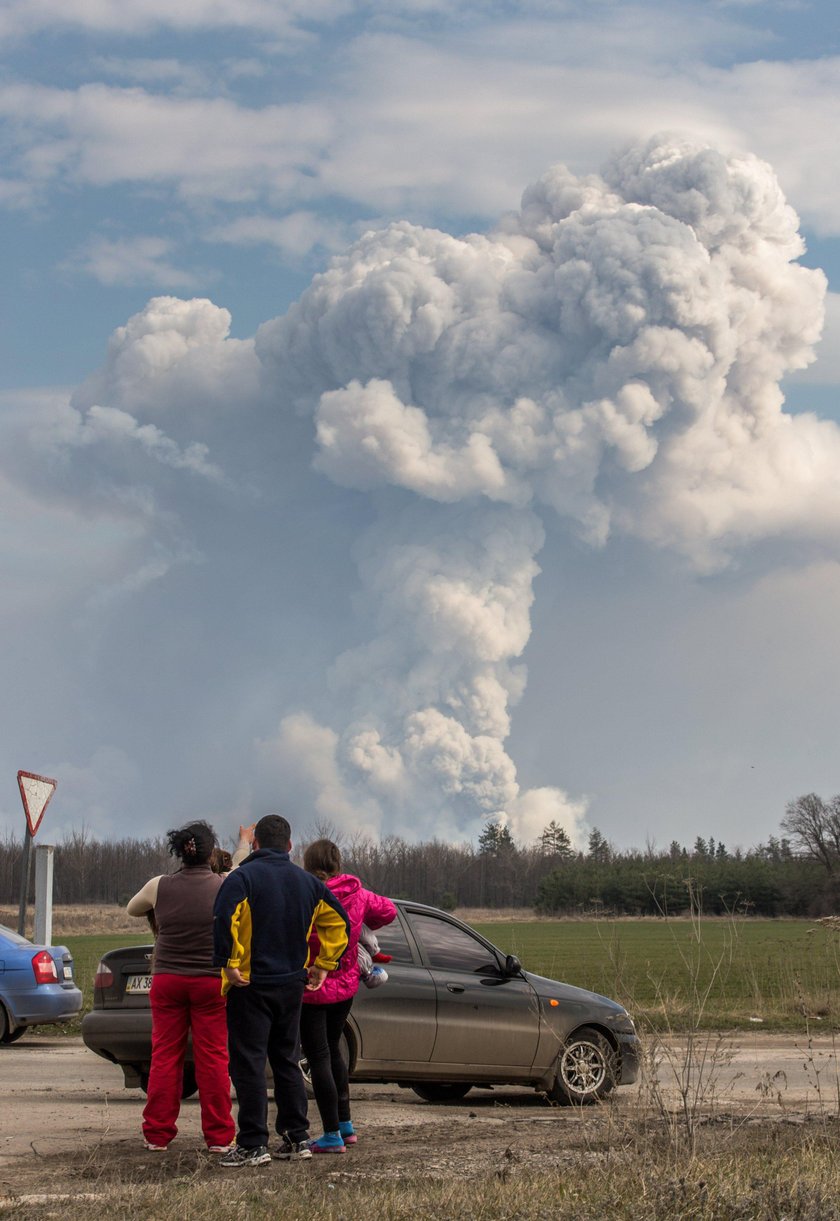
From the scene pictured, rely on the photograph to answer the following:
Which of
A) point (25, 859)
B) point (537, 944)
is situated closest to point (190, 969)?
point (25, 859)

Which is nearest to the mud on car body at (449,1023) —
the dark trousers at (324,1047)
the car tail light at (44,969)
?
the dark trousers at (324,1047)

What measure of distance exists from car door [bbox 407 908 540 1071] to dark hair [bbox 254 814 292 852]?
3227 mm

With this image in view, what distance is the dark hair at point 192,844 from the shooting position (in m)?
7.98

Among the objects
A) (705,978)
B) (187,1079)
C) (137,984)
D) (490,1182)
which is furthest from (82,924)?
(490,1182)

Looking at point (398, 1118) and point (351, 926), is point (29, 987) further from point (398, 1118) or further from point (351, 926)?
point (351, 926)

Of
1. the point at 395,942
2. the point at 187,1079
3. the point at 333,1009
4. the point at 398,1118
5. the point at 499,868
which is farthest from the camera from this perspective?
the point at 499,868

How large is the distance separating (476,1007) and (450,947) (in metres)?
0.53

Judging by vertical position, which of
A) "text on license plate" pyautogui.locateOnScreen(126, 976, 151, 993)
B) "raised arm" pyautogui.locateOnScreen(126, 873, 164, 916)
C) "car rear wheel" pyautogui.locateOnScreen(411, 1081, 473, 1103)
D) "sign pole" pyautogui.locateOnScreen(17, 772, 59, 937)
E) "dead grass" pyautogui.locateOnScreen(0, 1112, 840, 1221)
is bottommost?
"car rear wheel" pyautogui.locateOnScreen(411, 1081, 473, 1103)

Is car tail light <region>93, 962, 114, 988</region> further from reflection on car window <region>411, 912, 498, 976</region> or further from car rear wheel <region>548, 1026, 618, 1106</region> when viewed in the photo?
car rear wheel <region>548, 1026, 618, 1106</region>

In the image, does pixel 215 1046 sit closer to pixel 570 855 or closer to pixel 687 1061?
pixel 687 1061

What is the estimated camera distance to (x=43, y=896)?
1748cm

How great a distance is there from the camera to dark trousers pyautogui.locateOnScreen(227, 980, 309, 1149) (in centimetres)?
739

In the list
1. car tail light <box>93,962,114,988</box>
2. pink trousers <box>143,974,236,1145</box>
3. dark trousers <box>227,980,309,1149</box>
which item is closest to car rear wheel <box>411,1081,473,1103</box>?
car tail light <box>93,962,114,988</box>

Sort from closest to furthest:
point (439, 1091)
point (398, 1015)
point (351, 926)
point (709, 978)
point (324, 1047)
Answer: point (324, 1047) < point (351, 926) < point (398, 1015) < point (439, 1091) < point (709, 978)
